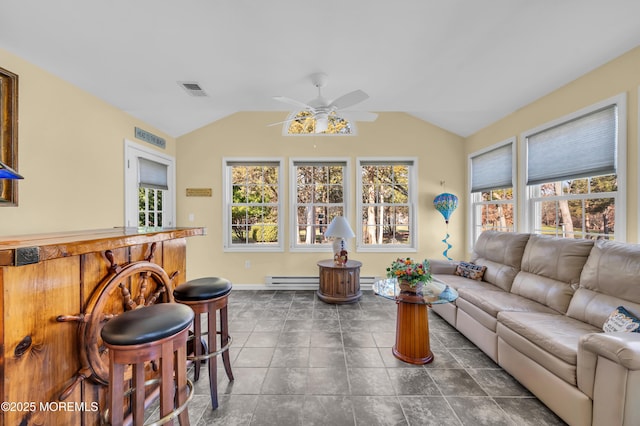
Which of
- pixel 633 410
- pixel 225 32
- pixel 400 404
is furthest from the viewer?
pixel 225 32

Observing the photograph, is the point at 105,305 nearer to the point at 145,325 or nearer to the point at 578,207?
the point at 145,325

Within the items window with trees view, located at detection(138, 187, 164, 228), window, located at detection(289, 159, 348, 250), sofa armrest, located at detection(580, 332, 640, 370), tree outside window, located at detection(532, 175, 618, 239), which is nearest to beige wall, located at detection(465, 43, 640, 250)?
tree outside window, located at detection(532, 175, 618, 239)

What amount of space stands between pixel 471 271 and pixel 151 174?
4480 mm

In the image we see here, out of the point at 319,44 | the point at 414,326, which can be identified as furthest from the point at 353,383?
the point at 319,44

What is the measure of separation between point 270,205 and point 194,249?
1.47 meters

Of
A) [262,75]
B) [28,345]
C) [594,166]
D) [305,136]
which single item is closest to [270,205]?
[305,136]

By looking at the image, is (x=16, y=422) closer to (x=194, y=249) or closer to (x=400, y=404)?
(x=400, y=404)

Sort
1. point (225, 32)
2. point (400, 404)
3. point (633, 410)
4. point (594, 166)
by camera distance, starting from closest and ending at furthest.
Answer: point (633, 410) < point (400, 404) < point (225, 32) < point (594, 166)

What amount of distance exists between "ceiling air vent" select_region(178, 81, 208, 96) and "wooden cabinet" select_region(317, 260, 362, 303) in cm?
261

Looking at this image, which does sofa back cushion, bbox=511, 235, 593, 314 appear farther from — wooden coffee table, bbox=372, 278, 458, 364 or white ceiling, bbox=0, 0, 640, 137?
white ceiling, bbox=0, 0, 640, 137

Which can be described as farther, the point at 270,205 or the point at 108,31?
the point at 270,205

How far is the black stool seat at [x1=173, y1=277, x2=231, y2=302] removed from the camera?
1748 mm

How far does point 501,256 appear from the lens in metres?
3.03

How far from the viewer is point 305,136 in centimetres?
430
